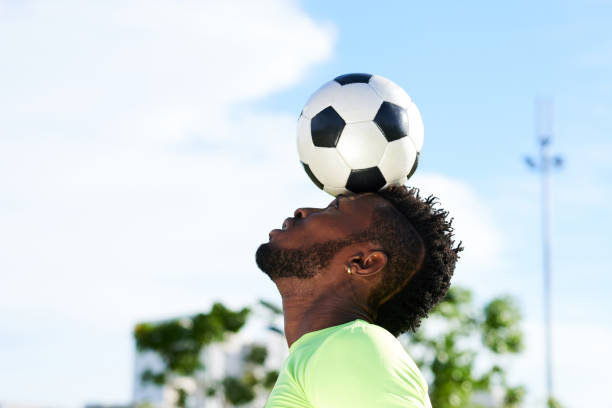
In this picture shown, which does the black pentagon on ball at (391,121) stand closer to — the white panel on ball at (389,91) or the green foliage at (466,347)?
the white panel on ball at (389,91)

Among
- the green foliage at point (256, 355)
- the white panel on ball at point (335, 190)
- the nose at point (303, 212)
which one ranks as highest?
the white panel on ball at point (335, 190)

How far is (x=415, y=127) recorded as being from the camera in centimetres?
484

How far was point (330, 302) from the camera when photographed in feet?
13.1

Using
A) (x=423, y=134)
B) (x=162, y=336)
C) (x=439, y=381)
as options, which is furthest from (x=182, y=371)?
(x=423, y=134)

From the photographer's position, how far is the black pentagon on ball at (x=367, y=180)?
4469 millimetres

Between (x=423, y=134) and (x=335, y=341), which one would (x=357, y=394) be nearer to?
(x=335, y=341)

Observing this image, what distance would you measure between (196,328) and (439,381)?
1938 cm

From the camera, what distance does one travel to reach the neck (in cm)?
394

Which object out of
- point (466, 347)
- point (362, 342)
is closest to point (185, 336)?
point (466, 347)

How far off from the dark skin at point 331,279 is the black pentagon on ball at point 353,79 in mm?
992

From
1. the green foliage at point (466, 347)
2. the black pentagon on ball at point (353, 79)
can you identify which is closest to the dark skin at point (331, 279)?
the black pentagon on ball at point (353, 79)

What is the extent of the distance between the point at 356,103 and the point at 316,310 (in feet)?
4.16

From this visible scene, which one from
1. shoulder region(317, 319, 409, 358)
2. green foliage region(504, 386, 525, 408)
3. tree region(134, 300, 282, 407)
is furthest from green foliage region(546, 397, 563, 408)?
shoulder region(317, 319, 409, 358)

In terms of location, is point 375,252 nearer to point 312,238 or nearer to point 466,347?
point 312,238
